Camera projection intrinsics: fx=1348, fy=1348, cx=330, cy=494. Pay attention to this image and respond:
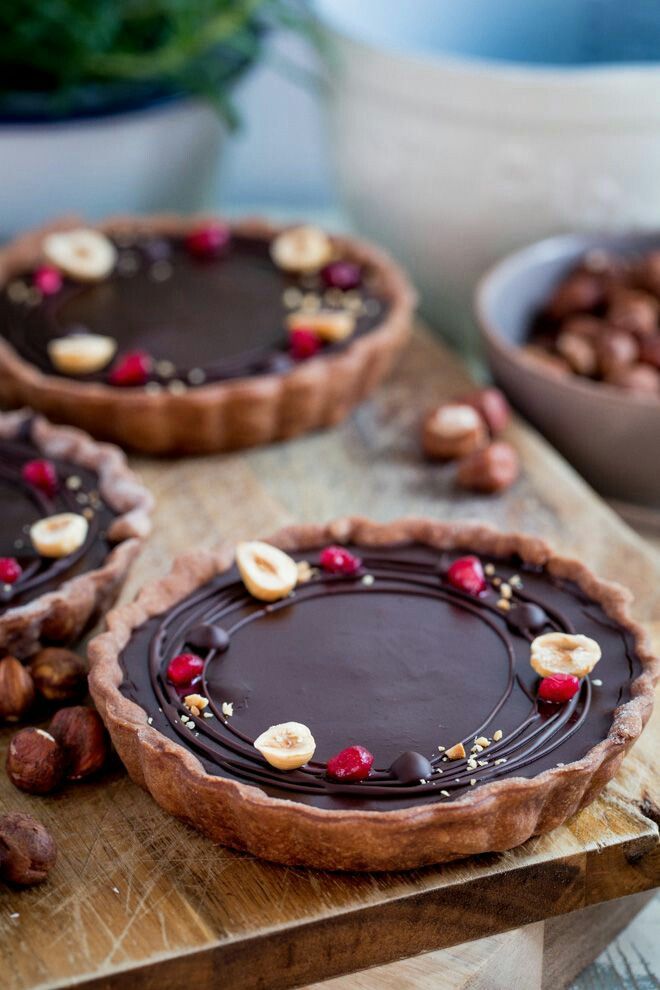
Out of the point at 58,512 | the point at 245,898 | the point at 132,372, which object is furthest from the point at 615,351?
the point at 245,898

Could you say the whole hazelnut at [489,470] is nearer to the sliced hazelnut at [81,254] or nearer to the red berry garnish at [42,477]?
the red berry garnish at [42,477]

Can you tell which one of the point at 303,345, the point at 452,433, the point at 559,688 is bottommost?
the point at 452,433

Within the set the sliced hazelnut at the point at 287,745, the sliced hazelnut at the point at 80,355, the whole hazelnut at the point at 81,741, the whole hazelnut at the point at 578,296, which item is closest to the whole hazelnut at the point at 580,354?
the whole hazelnut at the point at 578,296

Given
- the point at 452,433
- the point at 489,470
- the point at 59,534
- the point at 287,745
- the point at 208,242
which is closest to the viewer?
the point at 287,745

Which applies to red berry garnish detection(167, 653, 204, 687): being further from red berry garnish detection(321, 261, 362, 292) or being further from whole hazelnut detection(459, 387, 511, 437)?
red berry garnish detection(321, 261, 362, 292)

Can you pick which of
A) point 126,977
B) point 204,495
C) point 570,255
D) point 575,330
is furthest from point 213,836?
point 570,255

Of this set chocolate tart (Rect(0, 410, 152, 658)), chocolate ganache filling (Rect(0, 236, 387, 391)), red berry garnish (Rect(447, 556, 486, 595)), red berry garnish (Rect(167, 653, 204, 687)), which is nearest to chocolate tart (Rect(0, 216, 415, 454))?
chocolate ganache filling (Rect(0, 236, 387, 391))

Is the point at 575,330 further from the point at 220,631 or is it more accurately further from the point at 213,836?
the point at 213,836

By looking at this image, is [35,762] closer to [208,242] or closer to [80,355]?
[80,355]
